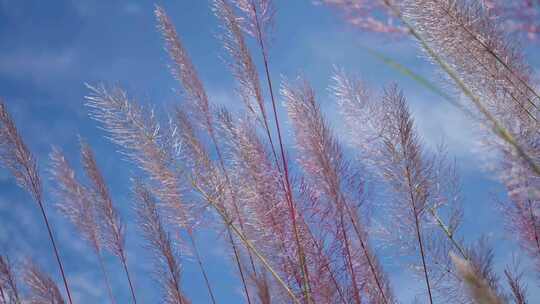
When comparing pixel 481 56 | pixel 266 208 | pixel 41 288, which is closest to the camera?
pixel 481 56

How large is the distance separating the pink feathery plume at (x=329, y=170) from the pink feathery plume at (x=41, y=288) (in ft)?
4.76

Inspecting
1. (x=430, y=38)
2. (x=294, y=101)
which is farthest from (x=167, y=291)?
(x=430, y=38)

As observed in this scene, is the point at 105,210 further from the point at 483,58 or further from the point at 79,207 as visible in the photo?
the point at 483,58

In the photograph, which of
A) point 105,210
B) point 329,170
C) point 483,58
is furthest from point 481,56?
point 105,210

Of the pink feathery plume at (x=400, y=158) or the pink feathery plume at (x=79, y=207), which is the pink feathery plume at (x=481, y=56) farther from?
the pink feathery plume at (x=79, y=207)

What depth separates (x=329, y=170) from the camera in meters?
2.37

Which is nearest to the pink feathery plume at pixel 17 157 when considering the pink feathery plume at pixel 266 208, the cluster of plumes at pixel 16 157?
the cluster of plumes at pixel 16 157

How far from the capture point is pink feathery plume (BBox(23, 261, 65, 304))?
291 cm

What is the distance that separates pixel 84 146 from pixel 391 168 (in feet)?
6.10

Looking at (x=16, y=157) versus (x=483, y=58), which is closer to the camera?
(x=483, y=58)

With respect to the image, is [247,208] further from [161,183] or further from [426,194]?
[426,194]

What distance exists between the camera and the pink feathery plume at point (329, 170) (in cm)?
239

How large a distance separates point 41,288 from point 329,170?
5.37 ft

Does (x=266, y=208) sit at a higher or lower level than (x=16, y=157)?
lower
